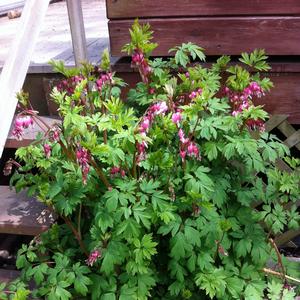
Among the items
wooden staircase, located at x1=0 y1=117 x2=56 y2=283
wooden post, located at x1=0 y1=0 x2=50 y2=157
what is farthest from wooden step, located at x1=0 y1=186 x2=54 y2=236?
wooden post, located at x1=0 y1=0 x2=50 y2=157

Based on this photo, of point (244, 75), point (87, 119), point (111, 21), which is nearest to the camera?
point (87, 119)

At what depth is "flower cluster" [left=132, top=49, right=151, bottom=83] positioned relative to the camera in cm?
178

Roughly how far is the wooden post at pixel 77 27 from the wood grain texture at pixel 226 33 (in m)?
0.19

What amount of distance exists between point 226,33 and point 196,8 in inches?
8.4

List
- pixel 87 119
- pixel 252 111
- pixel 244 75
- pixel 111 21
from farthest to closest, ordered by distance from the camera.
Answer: pixel 111 21
pixel 244 75
pixel 252 111
pixel 87 119

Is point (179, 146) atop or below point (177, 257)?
atop

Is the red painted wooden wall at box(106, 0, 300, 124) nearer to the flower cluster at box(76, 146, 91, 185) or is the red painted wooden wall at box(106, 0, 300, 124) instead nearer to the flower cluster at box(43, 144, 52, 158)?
the flower cluster at box(43, 144, 52, 158)

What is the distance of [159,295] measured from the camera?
75.3 inches

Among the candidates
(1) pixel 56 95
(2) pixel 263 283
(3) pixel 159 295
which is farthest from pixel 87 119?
(2) pixel 263 283

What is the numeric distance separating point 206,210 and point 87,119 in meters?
0.65

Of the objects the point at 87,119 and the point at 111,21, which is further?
the point at 111,21

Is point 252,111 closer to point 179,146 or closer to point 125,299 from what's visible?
point 179,146

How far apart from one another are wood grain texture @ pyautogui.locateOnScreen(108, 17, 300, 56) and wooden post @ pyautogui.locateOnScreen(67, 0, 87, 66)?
0.63 ft

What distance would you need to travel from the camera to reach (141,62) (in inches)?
71.2
